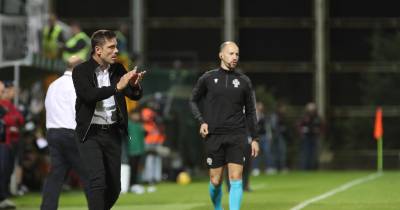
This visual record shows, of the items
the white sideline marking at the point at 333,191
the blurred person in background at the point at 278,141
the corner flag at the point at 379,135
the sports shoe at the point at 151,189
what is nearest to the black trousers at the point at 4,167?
the white sideline marking at the point at 333,191

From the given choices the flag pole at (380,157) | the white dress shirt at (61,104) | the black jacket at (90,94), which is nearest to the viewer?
the black jacket at (90,94)

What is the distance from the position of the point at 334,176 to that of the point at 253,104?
15.7 metres

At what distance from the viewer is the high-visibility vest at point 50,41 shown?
25578 mm

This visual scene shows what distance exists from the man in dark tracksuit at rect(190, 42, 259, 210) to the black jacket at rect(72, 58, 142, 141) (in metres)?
2.70

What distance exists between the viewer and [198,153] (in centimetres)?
3009

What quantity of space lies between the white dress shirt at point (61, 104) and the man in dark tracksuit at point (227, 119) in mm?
1628

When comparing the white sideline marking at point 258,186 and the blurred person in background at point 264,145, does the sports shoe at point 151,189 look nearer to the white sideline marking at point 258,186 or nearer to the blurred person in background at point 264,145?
the white sideline marking at point 258,186

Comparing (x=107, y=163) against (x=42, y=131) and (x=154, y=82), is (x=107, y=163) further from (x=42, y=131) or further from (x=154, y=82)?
(x=154, y=82)

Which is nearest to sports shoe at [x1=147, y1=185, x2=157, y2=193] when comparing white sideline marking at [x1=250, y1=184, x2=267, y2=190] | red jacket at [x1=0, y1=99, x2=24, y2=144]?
white sideline marking at [x1=250, y1=184, x2=267, y2=190]

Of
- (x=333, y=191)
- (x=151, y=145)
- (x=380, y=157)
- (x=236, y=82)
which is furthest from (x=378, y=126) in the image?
(x=236, y=82)

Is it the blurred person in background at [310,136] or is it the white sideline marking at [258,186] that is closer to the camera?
the white sideline marking at [258,186]

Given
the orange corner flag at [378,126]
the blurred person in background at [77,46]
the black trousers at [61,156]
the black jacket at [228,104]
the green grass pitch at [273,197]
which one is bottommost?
the green grass pitch at [273,197]

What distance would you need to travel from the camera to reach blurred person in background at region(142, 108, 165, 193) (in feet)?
87.5

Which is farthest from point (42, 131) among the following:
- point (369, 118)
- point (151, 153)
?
point (369, 118)
